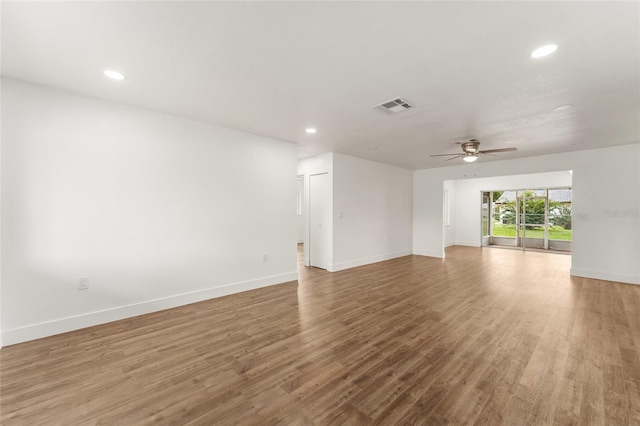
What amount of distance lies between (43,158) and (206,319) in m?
2.54

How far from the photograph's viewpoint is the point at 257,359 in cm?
237

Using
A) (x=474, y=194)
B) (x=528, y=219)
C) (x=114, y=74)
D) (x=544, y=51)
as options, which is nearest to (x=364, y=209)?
(x=544, y=51)

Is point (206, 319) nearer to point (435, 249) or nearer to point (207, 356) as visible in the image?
point (207, 356)

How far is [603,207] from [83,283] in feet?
29.2

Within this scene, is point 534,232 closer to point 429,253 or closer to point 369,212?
point 429,253

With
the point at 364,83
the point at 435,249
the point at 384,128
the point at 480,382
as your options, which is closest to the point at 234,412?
the point at 480,382

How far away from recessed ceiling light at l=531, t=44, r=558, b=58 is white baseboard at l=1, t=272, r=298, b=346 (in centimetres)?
447

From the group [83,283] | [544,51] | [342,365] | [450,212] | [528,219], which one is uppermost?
[544,51]

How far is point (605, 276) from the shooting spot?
5137 mm

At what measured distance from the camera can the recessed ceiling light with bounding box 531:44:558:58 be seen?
197 centimetres

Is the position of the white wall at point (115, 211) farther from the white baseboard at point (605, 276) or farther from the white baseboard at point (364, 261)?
the white baseboard at point (605, 276)

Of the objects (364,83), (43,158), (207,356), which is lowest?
(207,356)

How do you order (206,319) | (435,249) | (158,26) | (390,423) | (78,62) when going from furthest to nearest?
(435,249), (206,319), (78,62), (158,26), (390,423)

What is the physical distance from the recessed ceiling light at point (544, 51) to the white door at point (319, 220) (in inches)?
159
